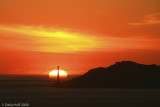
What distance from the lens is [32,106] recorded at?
45938mm

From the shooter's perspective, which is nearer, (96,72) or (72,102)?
(72,102)

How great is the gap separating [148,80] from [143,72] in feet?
9.74

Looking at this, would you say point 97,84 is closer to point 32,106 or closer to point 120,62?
point 120,62

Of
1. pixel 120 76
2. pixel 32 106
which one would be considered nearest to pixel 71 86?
pixel 120 76

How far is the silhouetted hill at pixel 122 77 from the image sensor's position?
87.2 m

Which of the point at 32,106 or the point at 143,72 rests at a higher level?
the point at 143,72

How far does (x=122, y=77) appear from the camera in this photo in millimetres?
89750

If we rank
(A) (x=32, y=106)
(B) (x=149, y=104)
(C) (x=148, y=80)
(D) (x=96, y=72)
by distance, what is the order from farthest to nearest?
(D) (x=96, y=72), (C) (x=148, y=80), (B) (x=149, y=104), (A) (x=32, y=106)

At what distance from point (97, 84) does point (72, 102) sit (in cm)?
3911

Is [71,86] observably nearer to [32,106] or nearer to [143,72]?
[143,72]

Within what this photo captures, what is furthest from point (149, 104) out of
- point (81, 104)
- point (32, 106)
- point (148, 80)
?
point (148, 80)

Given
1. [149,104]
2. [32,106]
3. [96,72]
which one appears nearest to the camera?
[32,106]

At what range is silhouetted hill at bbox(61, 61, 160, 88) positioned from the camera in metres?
87.2

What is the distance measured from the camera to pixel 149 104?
49.4 m
